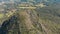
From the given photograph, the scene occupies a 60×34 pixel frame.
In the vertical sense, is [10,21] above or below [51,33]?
above

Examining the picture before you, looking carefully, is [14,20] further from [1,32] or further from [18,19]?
[1,32]

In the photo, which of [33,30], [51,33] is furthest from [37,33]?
[51,33]

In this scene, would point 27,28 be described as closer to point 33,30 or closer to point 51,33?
point 33,30

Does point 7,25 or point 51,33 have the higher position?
point 7,25

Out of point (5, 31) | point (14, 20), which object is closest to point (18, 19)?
point (14, 20)

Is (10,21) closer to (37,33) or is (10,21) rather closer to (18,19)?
(18,19)

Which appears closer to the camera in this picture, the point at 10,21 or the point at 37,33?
the point at 37,33

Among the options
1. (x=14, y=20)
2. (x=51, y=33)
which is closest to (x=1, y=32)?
(x=14, y=20)
